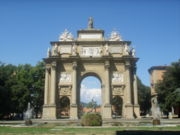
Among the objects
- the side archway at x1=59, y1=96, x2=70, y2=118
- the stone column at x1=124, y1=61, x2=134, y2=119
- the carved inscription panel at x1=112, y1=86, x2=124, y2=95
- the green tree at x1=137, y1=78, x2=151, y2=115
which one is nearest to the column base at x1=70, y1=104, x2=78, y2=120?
the side archway at x1=59, y1=96, x2=70, y2=118

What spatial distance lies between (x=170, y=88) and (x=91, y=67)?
46.6ft

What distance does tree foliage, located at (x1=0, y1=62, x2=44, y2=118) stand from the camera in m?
47.4

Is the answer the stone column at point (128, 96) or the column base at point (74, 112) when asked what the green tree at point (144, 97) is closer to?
the stone column at point (128, 96)

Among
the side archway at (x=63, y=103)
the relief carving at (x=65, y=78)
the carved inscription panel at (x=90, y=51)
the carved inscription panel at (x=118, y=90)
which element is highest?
the carved inscription panel at (x=90, y=51)

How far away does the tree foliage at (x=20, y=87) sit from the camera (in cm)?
4738

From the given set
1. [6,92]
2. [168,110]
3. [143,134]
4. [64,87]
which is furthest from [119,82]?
[143,134]

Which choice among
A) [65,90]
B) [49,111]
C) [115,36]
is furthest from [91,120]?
[115,36]

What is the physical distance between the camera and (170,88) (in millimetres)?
50250

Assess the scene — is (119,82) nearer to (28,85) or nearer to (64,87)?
(64,87)

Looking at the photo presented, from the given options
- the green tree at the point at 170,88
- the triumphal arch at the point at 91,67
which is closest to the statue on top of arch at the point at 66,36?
the triumphal arch at the point at 91,67

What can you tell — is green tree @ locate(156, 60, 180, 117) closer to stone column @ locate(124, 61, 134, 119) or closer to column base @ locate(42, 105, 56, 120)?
stone column @ locate(124, 61, 134, 119)

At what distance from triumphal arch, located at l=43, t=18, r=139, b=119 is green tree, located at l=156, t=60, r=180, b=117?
7335 millimetres

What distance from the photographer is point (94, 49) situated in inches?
1773

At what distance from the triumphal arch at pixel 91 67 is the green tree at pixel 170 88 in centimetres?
733
